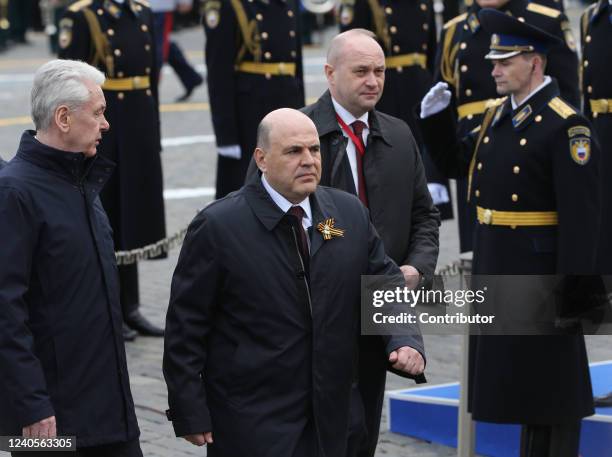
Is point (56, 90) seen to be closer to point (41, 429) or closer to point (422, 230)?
point (41, 429)

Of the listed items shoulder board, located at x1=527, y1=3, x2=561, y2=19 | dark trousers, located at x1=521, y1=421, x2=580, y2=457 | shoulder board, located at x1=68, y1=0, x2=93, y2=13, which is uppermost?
shoulder board, located at x1=68, y1=0, x2=93, y2=13

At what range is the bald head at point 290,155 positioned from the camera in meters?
4.85

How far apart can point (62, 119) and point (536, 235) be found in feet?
6.89

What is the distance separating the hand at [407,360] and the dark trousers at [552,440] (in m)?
1.36

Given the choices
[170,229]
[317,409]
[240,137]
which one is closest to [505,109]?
[317,409]

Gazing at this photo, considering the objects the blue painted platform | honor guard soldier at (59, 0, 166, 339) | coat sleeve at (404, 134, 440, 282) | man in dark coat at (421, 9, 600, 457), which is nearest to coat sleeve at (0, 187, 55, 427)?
coat sleeve at (404, 134, 440, 282)

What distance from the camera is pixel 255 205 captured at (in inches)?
192

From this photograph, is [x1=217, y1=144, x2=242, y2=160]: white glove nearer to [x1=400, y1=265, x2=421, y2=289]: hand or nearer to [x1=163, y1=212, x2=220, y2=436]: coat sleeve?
[x1=400, y1=265, x2=421, y2=289]: hand

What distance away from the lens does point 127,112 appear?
8914mm

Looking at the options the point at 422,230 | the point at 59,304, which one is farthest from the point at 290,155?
the point at 422,230

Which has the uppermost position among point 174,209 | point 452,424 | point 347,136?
point 347,136

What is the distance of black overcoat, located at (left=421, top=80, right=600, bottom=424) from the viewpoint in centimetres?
584

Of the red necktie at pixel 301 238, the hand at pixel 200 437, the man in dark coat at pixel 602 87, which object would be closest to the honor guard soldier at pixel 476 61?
the man in dark coat at pixel 602 87

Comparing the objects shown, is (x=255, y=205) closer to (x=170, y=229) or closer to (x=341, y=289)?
(x=341, y=289)
